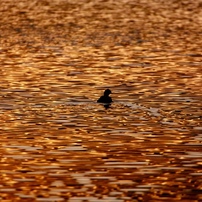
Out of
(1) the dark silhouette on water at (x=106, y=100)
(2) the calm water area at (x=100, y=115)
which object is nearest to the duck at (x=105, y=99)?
(1) the dark silhouette on water at (x=106, y=100)

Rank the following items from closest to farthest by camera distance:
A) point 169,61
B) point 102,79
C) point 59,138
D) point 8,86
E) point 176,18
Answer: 1. point 59,138
2. point 8,86
3. point 102,79
4. point 169,61
5. point 176,18

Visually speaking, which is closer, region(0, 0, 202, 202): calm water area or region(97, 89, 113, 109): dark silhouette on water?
region(0, 0, 202, 202): calm water area

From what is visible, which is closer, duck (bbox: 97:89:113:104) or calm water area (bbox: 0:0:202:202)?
calm water area (bbox: 0:0:202:202)

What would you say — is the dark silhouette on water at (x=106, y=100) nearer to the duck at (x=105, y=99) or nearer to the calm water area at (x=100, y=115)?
the duck at (x=105, y=99)

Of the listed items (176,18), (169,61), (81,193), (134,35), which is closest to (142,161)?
(81,193)

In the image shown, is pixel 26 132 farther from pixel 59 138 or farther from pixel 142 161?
pixel 142 161

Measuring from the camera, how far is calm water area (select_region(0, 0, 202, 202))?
30156 millimetres

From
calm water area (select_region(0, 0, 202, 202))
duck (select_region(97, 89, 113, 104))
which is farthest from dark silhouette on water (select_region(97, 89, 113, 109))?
calm water area (select_region(0, 0, 202, 202))

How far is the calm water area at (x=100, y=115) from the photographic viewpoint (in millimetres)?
30156

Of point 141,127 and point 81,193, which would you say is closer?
point 81,193

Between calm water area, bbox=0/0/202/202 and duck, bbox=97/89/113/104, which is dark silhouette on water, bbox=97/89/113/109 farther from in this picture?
calm water area, bbox=0/0/202/202

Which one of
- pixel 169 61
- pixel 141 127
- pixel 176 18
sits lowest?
pixel 176 18

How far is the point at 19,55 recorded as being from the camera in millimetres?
66188

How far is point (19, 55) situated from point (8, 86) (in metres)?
15.1
